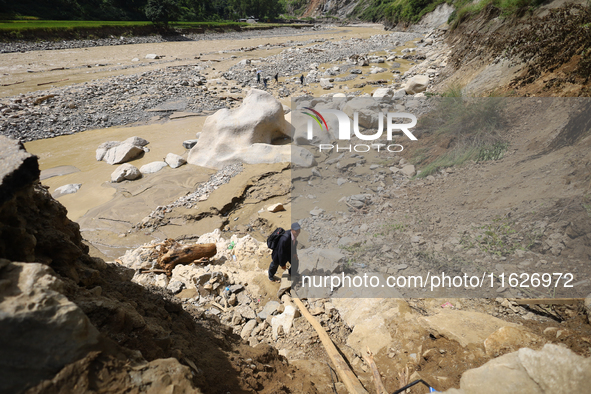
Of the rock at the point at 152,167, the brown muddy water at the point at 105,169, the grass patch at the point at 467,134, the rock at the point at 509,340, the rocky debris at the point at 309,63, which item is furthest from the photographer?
the rocky debris at the point at 309,63

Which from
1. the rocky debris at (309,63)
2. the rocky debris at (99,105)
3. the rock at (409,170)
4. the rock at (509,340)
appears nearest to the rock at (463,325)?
the rock at (509,340)

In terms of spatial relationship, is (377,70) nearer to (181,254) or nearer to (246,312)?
(181,254)

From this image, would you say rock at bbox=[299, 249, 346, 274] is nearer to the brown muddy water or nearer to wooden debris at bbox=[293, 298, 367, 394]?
wooden debris at bbox=[293, 298, 367, 394]

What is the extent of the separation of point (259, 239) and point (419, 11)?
3563 centimetres

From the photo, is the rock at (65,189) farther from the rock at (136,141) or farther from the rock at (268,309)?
the rock at (268,309)

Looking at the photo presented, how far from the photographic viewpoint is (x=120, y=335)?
5.93ft

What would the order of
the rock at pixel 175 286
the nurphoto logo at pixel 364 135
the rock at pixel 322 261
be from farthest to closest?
1. the nurphoto logo at pixel 364 135
2. the rock at pixel 175 286
3. the rock at pixel 322 261

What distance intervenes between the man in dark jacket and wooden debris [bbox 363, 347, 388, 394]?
171cm

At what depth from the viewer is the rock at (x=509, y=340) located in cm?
250

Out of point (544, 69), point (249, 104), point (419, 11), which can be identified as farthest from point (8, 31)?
point (419, 11)

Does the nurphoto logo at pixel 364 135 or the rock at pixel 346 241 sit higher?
the nurphoto logo at pixel 364 135

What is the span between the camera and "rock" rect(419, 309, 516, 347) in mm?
2754

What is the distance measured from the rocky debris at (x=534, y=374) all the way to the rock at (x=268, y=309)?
7.79 ft

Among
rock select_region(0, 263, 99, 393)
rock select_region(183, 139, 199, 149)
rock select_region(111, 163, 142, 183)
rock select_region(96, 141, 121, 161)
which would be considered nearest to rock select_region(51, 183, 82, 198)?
rock select_region(111, 163, 142, 183)
